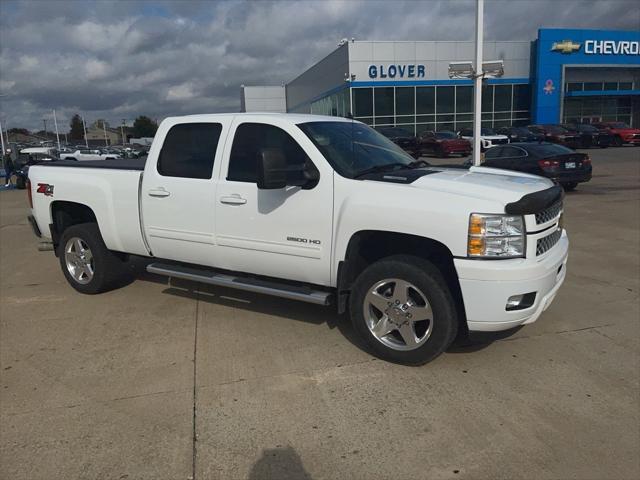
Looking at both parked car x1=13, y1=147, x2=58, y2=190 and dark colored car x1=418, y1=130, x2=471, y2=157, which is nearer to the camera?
parked car x1=13, y1=147, x2=58, y2=190

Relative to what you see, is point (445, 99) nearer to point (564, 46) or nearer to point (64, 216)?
point (564, 46)

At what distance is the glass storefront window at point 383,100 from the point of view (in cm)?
3975

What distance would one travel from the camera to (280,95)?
73.6 m

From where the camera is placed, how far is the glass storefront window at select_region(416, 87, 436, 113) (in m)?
40.6

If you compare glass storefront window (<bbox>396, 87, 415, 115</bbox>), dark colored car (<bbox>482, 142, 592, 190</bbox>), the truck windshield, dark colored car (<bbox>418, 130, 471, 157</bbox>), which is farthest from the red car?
the truck windshield

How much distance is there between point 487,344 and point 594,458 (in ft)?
5.16

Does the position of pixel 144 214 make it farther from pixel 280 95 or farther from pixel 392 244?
pixel 280 95

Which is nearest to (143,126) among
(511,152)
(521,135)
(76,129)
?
(76,129)

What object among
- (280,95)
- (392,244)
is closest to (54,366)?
(392,244)

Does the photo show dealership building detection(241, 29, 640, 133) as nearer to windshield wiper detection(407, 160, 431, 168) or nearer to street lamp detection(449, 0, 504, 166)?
street lamp detection(449, 0, 504, 166)

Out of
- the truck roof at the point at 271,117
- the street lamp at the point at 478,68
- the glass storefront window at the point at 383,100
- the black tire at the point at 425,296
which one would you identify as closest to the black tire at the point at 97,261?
the truck roof at the point at 271,117

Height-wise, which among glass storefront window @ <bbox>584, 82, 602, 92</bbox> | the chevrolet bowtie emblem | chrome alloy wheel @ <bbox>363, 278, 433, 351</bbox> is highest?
the chevrolet bowtie emblem

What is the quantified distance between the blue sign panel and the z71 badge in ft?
139

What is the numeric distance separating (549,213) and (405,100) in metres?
38.2
